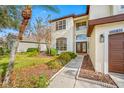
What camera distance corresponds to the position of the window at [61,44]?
26.0 m

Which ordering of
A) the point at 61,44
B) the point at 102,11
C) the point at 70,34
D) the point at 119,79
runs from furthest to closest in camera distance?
the point at 61,44 < the point at 70,34 < the point at 102,11 < the point at 119,79

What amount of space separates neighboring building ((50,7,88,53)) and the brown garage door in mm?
15808

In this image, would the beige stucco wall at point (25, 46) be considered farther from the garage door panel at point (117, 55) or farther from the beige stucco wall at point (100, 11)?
the garage door panel at point (117, 55)

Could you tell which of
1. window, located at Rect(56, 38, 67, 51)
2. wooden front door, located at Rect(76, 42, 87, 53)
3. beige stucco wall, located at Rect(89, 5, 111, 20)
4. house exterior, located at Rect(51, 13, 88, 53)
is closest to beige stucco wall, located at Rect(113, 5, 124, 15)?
beige stucco wall, located at Rect(89, 5, 111, 20)

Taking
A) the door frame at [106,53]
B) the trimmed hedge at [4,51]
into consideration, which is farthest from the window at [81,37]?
the door frame at [106,53]

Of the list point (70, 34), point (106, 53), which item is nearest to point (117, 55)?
point (106, 53)

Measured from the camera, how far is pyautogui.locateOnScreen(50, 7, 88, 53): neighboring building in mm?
25438

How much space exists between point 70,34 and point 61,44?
7.56 ft

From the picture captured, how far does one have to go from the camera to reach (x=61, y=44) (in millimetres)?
26141

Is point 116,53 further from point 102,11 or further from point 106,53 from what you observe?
point 102,11

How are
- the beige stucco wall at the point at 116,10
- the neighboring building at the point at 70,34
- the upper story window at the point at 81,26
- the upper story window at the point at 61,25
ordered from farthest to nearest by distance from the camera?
the upper story window at the point at 61,25, the upper story window at the point at 81,26, the neighboring building at the point at 70,34, the beige stucco wall at the point at 116,10
